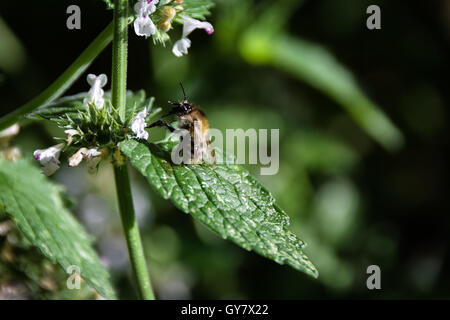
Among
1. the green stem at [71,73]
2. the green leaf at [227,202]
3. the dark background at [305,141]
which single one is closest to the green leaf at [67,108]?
the green stem at [71,73]

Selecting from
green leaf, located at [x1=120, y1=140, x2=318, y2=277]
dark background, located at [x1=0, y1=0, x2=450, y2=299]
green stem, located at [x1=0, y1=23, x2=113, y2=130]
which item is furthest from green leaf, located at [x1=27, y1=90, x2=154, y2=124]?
dark background, located at [x1=0, y1=0, x2=450, y2=299]

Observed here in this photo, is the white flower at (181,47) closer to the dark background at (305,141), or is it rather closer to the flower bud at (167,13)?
the flower bud at (167,13)

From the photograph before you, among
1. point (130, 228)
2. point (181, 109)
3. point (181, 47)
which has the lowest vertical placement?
point (130, 228)

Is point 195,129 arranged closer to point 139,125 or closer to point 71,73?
point 139,125

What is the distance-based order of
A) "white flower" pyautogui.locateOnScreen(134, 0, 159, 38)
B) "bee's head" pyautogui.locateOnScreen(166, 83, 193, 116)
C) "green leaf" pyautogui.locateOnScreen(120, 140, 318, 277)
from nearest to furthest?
"green leaf" pyautogui.locateOnScreen(120, 140, 318, 277) → "white flower" pyautogui.locateOnScreen(134, 0, 159, 38) → "bee's head" pyautogui.locateOnScreen(166, 83, 193, 116)

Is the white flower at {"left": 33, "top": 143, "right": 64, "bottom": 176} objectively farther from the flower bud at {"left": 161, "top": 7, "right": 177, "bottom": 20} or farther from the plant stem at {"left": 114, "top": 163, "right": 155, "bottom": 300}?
the flower bud at {"left": 161, "top": 7, "right": 177, "bottom": 20}

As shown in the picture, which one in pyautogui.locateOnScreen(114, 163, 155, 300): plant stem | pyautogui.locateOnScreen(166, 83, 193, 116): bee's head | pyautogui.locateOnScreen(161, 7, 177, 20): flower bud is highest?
pyautogui.locateOnScreen(161, 7, 177, 20): flower bud

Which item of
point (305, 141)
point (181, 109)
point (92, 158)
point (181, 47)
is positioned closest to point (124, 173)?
point (92, 158)

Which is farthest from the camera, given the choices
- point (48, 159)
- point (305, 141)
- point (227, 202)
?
point (305, 141)
